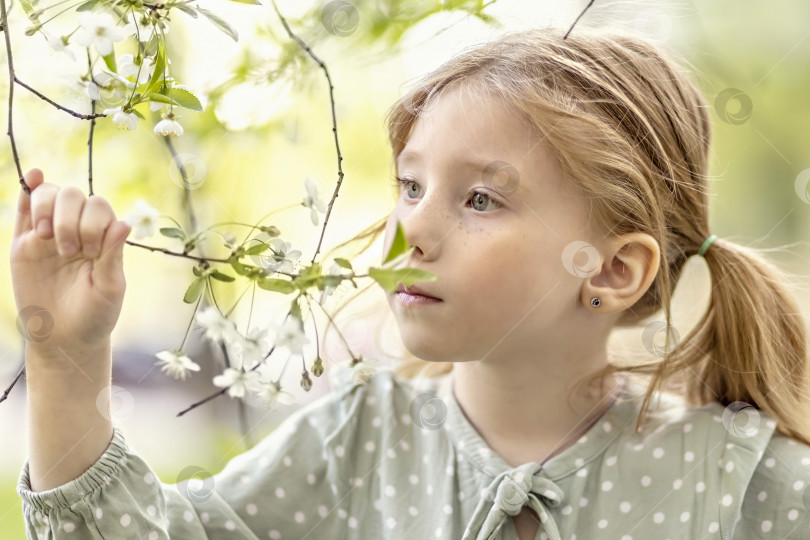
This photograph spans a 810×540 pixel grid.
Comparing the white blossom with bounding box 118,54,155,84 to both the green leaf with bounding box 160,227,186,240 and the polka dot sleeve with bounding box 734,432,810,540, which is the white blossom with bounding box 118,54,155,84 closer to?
the green leaf with bounding box 160,227,186,240

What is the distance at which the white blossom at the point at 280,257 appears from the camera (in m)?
0.50

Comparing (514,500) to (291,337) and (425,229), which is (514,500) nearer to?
(425,229)

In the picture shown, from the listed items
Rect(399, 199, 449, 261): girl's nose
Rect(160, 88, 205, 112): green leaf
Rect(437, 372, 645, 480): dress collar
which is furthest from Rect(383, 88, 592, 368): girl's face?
Rect(160, 88, 205, 112): green leaf

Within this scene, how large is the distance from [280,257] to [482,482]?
45 centimetres

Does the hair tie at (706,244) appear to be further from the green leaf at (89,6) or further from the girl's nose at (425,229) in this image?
the green leaf at (89,6)

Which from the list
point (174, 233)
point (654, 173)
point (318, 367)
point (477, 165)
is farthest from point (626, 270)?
point (174, 233)

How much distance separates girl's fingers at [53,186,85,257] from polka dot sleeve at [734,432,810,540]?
2.25 feet

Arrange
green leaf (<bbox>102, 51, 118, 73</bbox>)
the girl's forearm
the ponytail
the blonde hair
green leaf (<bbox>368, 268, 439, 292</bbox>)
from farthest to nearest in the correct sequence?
the ponytail, the blonde hair, the girl's forearm, green leaf (<bbox>102, 51, 118, 73</bbox>), green leaf (<bbox>368, 268, 439, 292</bbox>)

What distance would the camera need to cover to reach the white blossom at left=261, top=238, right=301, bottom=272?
501 millimetres

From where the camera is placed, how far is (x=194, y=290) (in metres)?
0.50

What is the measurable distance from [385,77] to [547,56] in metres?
0.25

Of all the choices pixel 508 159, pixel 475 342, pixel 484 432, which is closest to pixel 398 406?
pixel 484 432

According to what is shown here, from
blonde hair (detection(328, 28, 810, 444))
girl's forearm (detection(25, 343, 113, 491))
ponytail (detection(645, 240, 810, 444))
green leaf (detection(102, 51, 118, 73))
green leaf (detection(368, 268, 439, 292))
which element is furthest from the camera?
ponytail (detection(645, 240, 810, 444))

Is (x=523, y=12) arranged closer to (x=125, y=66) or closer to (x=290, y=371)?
(x=125, y=66)
